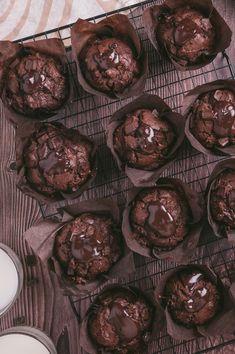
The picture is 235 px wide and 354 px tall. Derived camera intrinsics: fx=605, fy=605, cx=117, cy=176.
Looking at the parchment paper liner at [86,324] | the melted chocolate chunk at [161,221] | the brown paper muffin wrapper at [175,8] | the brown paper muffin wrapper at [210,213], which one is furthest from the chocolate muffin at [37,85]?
the parchment paper liner at [86,324]

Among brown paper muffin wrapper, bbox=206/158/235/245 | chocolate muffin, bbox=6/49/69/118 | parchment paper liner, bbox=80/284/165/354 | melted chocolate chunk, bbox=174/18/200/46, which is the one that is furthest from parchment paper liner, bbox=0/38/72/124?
parchment paper liner, bbox=80/284/165/354

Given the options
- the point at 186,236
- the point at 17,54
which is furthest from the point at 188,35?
the point at 186,236

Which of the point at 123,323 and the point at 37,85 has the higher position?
the point at 37,85

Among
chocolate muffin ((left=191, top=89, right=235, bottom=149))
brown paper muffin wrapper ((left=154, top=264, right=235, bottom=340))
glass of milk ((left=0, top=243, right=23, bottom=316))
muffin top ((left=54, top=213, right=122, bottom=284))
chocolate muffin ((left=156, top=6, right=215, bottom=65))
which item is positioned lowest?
brown paper muffin wrapper ((left=154, top=264, right=235, bottom=340))

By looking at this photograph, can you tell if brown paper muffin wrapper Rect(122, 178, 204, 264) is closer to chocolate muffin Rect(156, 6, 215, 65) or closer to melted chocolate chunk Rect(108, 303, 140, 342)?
melted chocolate chunk Rect(108, 303, 140, 342)

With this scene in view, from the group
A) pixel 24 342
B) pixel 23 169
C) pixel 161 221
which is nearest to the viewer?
pixel 161 221

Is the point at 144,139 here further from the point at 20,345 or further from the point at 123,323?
the point at 20,345
